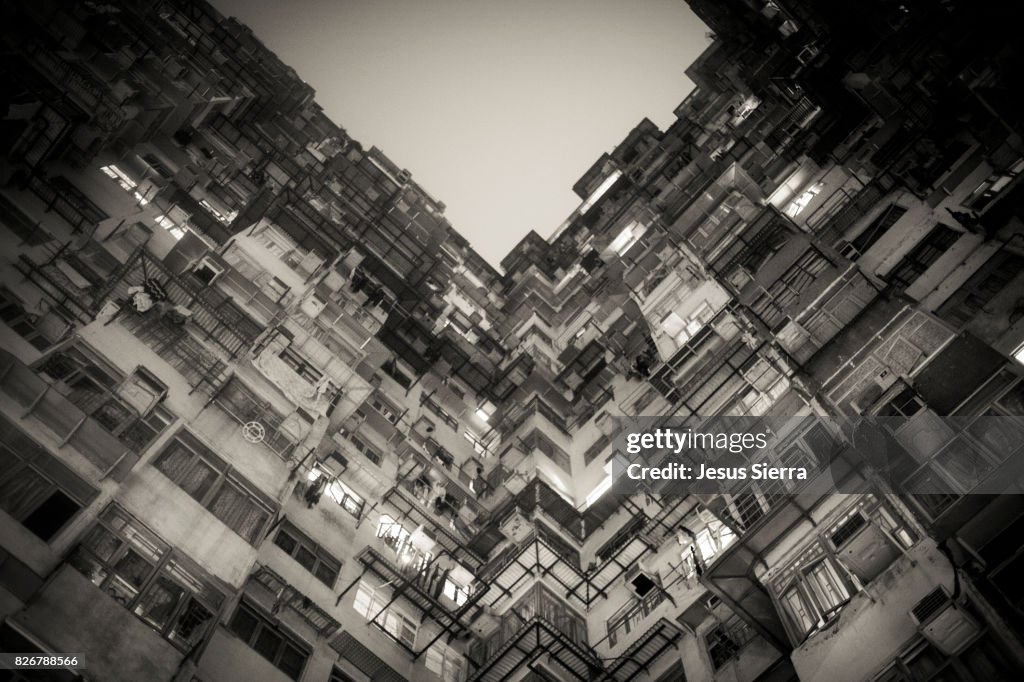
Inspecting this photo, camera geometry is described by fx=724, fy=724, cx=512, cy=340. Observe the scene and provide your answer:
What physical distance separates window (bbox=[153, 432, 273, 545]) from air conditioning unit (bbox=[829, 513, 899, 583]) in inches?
442

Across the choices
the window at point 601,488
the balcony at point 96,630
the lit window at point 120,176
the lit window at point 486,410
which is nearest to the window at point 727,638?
the window at point 601,488

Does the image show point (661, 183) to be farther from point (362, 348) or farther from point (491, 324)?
point (362, 348)

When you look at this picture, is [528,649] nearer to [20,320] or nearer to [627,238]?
[20,320]

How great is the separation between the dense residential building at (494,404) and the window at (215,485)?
8 cm

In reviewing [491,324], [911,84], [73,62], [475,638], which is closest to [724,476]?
[475,638]

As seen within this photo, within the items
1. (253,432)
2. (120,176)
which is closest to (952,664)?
(253,432)

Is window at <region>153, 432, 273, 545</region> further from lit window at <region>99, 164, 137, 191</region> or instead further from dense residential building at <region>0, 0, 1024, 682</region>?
lit window at <region>99, 164, 137, 191</region>

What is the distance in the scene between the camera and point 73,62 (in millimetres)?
18688

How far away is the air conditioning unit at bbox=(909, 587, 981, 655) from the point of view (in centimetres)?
970

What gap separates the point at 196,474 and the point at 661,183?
33.5 m

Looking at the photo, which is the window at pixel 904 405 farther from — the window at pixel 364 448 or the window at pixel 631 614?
the window at pixel 364 448

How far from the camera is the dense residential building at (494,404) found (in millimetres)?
11594

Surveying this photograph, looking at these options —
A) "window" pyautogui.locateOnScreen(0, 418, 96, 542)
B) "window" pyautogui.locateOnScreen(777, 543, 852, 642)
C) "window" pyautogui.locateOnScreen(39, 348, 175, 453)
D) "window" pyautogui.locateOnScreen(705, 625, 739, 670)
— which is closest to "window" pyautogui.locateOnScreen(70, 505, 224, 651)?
→ "window" pyautogui.locateOnScreen(0, 418, 96, 542)

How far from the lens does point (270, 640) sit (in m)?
14.0
